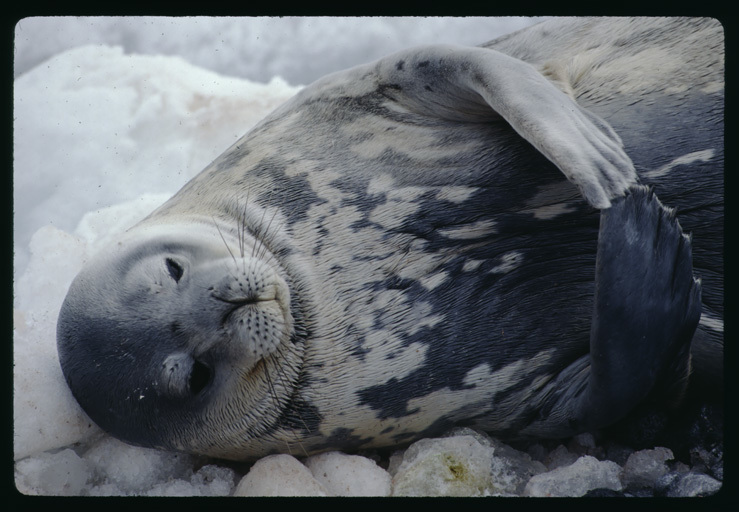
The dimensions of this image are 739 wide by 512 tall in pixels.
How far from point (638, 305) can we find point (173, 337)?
1.05 m

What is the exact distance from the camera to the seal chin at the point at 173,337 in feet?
5.62

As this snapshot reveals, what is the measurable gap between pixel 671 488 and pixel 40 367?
5.13 feet

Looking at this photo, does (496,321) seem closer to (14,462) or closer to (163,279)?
(163,279)

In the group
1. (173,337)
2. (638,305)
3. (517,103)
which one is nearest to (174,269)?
(173,337)

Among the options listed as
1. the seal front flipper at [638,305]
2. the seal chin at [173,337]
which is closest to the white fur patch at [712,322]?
the seal front flipper at [638,305]

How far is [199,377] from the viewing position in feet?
5.83

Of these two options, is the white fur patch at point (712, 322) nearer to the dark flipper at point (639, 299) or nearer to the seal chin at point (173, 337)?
the dark flipper at point (639, 299)

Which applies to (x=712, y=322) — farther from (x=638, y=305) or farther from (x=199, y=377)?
(x=199, y=377)

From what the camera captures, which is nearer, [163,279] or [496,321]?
[163,279]

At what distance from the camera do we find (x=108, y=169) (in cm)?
204

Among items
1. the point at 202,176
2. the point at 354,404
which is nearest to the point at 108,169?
the point at 202,176

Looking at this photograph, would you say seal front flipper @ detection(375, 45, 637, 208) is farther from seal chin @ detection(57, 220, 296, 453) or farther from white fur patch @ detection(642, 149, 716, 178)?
seal chin @ detection(57, 220, 296, 453)

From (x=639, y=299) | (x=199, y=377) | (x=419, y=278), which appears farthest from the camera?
(x=419, y=278)

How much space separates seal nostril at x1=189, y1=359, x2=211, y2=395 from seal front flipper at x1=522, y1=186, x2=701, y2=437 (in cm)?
90
